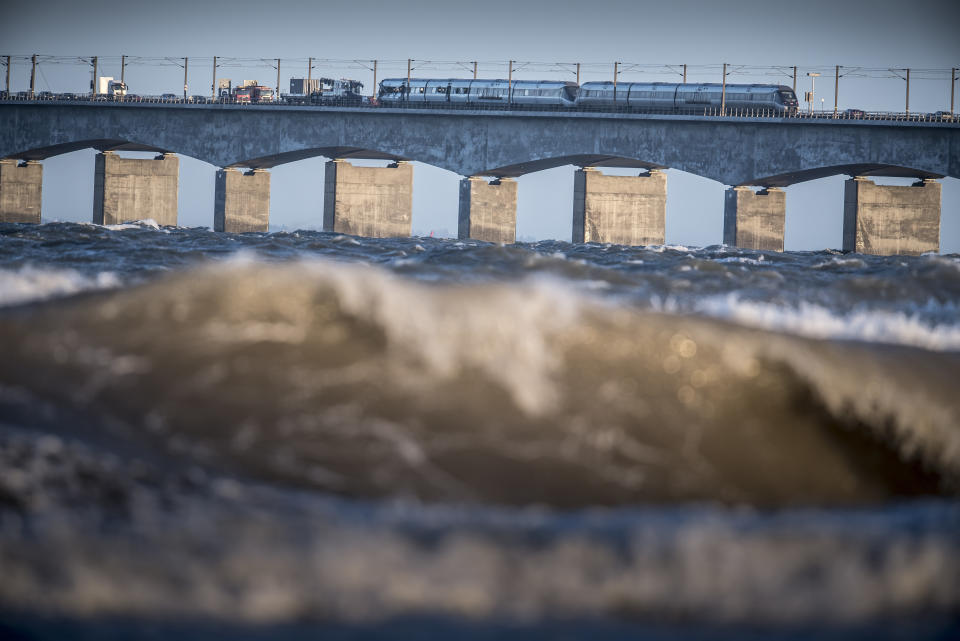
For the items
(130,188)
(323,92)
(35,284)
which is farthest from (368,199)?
(35,284)

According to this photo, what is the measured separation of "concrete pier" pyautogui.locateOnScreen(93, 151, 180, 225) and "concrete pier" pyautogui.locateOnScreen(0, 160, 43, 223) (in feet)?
14.8

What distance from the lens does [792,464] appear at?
578cm

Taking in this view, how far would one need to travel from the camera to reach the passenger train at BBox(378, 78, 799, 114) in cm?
5384

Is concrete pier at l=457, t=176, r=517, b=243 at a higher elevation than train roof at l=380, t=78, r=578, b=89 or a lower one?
lower

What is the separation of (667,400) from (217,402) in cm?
274

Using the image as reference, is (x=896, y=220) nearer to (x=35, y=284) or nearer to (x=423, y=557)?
(x=35, y=284)

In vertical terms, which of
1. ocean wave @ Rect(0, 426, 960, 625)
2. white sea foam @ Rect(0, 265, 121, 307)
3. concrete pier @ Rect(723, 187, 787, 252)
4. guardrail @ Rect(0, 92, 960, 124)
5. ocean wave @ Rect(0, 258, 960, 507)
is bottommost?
ocean wave @ Rect(0, 426, 960, 625)

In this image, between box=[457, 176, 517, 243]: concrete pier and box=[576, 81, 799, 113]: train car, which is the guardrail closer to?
box=[576, 81, 799, 113]: train car

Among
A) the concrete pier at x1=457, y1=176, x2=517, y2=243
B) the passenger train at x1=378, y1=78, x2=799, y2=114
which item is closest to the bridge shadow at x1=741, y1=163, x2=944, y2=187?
the passenger train at x1=378, y1=78, x2=799, y2=114

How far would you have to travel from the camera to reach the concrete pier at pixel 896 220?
52.8 meters

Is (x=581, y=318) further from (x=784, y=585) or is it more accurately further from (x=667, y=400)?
(x=784, y=585)

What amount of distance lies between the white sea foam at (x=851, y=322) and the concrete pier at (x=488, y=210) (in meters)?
41.9

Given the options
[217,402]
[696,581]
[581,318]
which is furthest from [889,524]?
[217,402]

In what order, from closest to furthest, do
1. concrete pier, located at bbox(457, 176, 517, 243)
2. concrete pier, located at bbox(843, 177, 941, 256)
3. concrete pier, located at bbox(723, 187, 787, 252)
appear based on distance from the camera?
concrete pier, located at bbox(843, 177, 941, 256)
concrete pier, located at bbox(723, 187, 787, 252)
concrete pier, located at bbox(457, 176, 517, 243)
